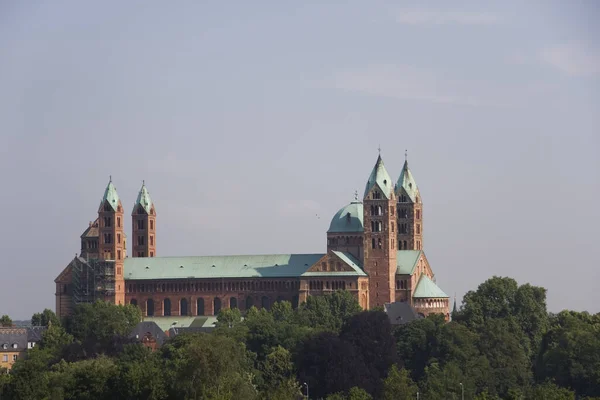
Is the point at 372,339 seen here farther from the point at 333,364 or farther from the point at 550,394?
the point at 550,394

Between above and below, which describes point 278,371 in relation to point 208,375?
above

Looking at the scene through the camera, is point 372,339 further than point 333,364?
Yes

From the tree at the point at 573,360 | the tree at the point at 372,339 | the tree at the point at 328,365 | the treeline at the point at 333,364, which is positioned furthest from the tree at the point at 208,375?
the tree at the point at 573,360

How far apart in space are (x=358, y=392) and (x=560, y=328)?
45798 mm

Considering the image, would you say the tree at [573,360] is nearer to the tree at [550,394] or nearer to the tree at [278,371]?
the tree at [550,394]

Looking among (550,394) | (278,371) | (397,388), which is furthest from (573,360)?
(550,394)

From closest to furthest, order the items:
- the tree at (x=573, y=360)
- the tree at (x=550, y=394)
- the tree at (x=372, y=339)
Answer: the tree at (x=550, y=394) → the tree at (x=573, y=360) → the tree at (x=372, y=339)

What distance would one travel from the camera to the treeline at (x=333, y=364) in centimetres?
14562

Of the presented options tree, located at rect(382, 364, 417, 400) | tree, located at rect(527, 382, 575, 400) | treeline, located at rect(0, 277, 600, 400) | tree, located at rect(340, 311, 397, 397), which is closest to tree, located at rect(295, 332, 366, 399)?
treeline, located at rect(0, 277, 600, 400)

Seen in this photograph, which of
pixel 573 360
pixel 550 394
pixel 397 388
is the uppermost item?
pixel 573 360

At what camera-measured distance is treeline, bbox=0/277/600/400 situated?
146 meters

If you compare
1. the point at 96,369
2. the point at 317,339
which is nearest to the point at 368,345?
the point at 317,339

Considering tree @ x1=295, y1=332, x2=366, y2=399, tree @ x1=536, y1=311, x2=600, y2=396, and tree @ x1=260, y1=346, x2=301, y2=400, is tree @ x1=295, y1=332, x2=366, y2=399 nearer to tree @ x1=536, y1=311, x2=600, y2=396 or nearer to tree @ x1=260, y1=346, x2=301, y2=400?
tree @ x1=260, y1=346, x2=301, y2=400

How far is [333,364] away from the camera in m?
171
